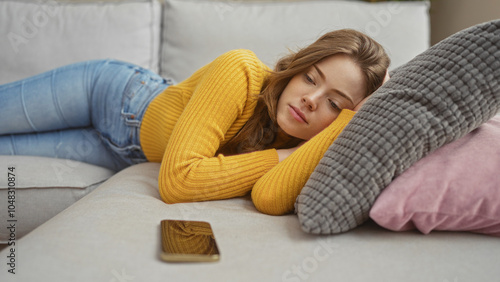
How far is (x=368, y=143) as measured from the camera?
864 millimetres

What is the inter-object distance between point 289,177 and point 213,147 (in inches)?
9.0

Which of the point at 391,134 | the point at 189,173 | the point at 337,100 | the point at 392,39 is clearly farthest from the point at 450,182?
the point at 392,39

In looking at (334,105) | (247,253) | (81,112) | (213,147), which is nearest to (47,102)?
(81,112)

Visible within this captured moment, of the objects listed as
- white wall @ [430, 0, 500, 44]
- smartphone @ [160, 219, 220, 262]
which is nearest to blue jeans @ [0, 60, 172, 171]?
smartphone @ [160, 219, 220, 262]

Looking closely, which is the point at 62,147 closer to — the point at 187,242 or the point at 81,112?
the point at 81,112

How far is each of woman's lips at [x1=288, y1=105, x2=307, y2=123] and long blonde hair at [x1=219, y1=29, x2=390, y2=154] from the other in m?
0.06

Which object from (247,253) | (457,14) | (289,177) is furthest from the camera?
(457,14)

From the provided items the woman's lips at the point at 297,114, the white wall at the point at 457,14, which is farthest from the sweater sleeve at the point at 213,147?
the white wall at the point at 457,14

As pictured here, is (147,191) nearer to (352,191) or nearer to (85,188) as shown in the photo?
(85,188)

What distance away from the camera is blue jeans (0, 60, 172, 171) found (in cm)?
154

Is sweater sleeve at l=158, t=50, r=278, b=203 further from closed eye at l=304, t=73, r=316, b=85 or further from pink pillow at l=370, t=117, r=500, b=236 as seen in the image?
pink pillow at l=370, t=117, r=500, b=236

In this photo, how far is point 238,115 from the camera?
1.22 m

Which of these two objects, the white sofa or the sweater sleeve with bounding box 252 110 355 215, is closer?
the white sofa

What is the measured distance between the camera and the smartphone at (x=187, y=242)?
0.71 meters
